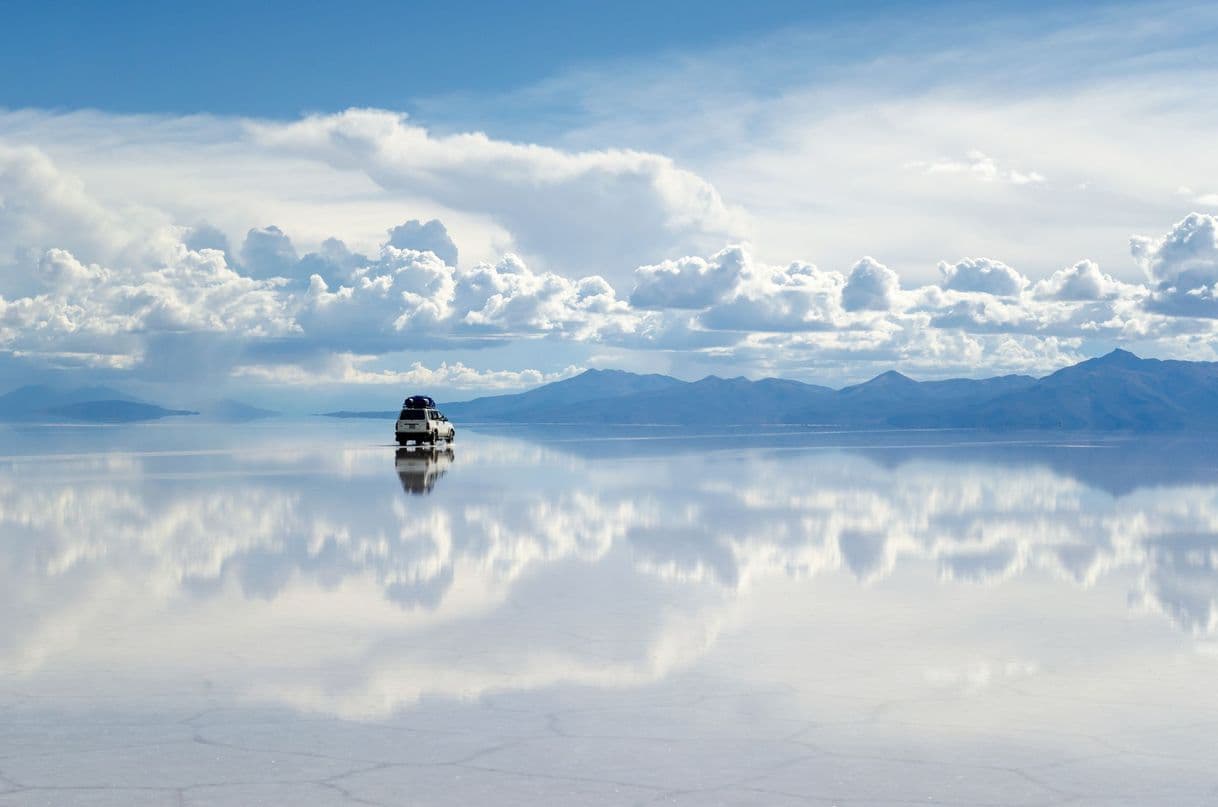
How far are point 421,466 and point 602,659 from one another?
47897mm

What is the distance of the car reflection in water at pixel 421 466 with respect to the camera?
47.0 metres

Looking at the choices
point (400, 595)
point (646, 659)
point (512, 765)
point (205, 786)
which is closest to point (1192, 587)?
point (646, 659)

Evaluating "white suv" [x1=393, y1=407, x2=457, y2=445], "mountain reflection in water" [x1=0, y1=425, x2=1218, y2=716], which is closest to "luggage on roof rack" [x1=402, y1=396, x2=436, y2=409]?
"white suv" [x1=393, y1=407, x2=457, y2=445]

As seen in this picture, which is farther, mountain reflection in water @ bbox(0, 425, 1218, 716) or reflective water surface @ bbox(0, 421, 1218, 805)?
mountain reflection in water @ bbox(0, 425, 1218, 716)

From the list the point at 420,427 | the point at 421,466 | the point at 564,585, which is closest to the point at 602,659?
the point at 564,585

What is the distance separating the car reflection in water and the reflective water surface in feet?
40.8

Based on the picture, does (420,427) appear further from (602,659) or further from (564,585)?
(602,659)

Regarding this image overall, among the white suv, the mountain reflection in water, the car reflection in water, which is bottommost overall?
the car reflection in water

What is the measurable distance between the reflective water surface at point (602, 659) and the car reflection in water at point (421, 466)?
12.4m

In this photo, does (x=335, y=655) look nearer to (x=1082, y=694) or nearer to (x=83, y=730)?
(x=83, y=730)

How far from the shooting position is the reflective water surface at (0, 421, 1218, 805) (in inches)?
416

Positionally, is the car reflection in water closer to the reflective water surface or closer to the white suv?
the white suv

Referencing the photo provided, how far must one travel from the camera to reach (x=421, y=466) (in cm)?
6225

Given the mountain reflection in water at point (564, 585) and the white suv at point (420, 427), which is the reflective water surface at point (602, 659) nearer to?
the mountain reflection in water at point (564, 585)
